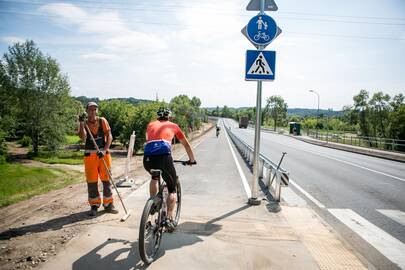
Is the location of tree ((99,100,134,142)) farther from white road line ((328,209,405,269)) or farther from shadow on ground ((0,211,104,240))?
white road line ((328,209,405,269))

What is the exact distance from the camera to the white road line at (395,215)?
6.73m

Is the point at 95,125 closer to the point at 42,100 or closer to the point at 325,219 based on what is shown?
the point at 325,219

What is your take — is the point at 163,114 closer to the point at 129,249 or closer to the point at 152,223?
the point at 152,223

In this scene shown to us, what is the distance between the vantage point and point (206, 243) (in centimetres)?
476

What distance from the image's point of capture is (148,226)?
406 centimetres

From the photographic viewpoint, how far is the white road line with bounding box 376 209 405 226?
6734mm

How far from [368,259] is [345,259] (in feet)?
1.51

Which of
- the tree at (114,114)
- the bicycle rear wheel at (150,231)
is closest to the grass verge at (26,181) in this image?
the bicycle rear wheel at (150,231)

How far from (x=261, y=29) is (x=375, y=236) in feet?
15.9

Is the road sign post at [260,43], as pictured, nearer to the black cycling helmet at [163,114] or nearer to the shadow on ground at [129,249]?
the shadow on ground at [129,249]

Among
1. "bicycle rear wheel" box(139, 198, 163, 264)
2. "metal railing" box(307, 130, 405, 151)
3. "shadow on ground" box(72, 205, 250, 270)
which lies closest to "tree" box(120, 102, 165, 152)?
"metal railing" box(307, 130, 405, 151)

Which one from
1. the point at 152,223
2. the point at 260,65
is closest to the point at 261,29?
the point at 260,65

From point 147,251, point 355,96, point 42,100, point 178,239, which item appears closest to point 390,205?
point 178,239

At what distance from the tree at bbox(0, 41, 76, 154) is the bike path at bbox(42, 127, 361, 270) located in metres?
37.3
